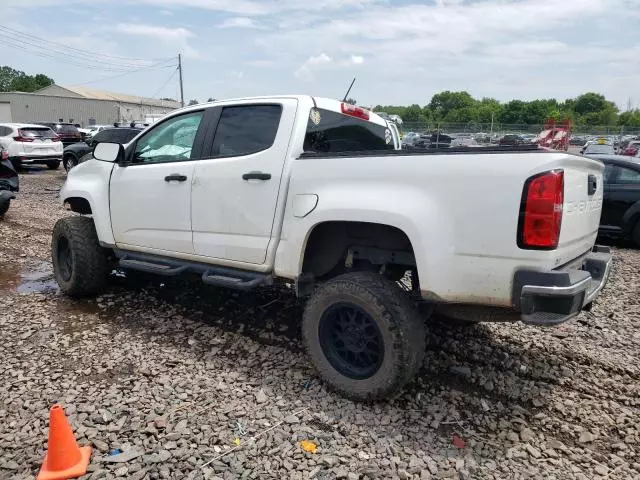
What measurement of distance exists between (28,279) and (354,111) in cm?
431

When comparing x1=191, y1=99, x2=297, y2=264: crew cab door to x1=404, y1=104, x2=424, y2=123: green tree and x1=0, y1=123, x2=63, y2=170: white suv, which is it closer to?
x1=0, y1=123, x2=63, y2=170: white suv

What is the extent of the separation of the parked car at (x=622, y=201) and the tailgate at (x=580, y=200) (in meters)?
5.31

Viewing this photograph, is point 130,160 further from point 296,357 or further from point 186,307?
point 296,357

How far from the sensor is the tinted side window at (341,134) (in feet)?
12.8

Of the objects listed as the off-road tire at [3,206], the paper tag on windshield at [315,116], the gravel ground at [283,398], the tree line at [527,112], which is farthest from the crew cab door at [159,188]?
the tree line at [527,112]

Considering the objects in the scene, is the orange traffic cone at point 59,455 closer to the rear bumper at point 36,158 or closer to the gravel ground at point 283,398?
the gravel ground at point 283,398

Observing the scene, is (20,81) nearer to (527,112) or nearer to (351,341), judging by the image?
(527,112)

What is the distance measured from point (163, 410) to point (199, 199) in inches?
64.0

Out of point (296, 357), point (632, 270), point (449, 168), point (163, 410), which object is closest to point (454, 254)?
point (449, 168)

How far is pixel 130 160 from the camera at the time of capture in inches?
189

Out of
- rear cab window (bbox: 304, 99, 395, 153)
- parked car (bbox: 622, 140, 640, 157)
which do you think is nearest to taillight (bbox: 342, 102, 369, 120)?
rear cab window (bbox: 304, 99, 395, 153)

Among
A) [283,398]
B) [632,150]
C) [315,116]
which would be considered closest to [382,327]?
[283,398]

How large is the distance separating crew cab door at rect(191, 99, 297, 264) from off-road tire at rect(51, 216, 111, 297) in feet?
4.90

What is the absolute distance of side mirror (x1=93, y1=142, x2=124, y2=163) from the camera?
184 inches
